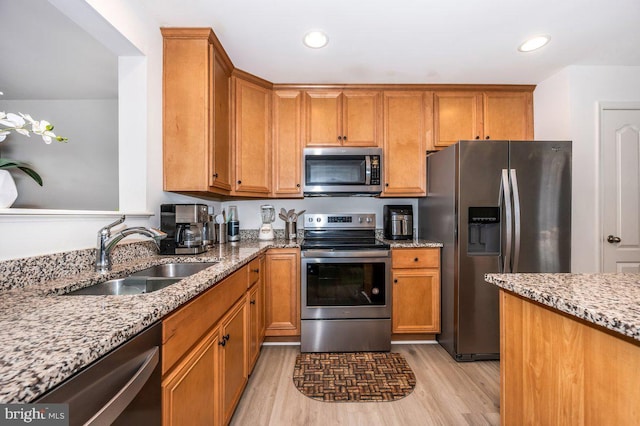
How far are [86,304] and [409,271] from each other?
213 cm

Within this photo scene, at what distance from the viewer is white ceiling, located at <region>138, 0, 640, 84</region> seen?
1621mm

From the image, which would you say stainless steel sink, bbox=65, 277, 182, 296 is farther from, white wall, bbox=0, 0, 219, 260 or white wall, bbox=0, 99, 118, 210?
white wall, bbox=0, 99, 118, 210

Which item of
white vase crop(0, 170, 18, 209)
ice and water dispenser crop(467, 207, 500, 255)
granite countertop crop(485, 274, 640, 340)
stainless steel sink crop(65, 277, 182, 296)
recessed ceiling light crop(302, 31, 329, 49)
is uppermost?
recessed ceiling light crop(302, 31, 329, 49)

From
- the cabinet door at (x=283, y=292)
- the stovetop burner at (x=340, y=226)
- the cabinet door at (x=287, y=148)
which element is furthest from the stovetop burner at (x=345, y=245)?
the cabinet door at (x=287, y=148)

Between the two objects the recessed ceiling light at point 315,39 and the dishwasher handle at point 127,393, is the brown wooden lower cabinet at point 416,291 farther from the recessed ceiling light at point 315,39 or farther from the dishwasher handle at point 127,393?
the dishwasher handle at point 127,393

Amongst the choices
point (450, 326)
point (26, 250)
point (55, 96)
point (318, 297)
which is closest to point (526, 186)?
point (450, 326)

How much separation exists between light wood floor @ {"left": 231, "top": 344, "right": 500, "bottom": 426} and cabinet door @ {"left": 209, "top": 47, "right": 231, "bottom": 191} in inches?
56.4

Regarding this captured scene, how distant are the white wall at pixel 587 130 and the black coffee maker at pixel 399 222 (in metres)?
1.31

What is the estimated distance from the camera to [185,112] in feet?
6.07

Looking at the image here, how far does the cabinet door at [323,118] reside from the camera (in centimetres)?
258

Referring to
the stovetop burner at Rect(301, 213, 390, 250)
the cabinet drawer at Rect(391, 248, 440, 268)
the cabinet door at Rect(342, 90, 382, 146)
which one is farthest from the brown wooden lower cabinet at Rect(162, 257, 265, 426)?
the cabinet door at Rect(342, 90, 382, 146)

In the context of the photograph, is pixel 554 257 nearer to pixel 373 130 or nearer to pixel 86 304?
pixel 373 130

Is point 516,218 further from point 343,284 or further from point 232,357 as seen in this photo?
point 232,357

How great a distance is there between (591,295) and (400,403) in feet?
4.21
